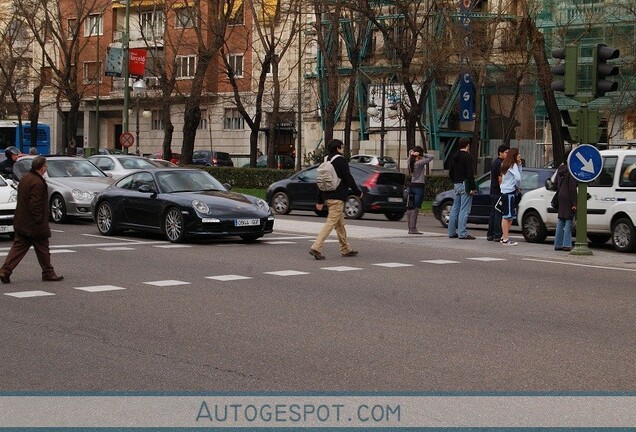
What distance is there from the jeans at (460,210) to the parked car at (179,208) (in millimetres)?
3467

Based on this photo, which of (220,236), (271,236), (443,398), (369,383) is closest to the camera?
(443,398)

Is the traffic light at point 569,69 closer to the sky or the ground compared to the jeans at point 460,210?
closer to the sky

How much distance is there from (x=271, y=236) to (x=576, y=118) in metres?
6.64

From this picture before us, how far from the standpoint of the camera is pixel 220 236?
20.4 m

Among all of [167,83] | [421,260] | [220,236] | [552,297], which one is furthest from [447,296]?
[167,83]

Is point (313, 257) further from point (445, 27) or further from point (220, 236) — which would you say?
point (445, 27)

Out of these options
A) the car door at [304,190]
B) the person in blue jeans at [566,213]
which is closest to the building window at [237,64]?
the car door at [304,190]

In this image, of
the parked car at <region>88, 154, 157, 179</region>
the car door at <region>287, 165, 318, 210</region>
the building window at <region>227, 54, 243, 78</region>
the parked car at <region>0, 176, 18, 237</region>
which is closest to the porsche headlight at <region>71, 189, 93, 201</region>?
the parked car at <region>0, 176, 18, 237</region>

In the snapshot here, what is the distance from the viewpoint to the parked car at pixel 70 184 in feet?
82.9

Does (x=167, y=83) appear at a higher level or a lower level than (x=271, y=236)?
higher

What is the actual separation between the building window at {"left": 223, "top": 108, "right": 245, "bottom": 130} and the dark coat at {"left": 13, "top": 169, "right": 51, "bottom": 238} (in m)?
57.7

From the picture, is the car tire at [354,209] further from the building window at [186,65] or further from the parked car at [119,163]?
the building window at [186,65]

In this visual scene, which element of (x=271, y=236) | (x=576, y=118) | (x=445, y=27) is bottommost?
(x=271, y=236)

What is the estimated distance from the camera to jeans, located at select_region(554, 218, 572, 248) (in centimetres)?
1917
